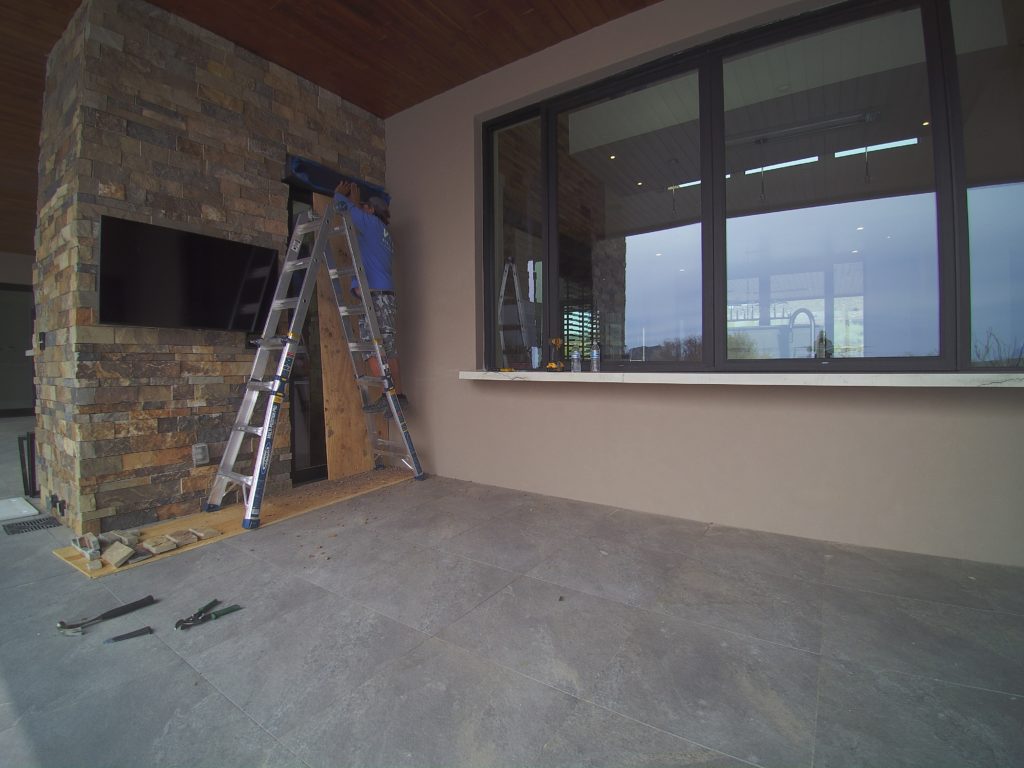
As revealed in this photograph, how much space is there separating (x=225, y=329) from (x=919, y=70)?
4049 mm

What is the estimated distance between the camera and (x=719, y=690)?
1336 mm

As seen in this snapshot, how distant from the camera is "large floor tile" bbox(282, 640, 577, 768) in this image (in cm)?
112

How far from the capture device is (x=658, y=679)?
139cm

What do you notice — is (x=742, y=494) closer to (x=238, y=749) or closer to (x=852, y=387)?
(x=852, y=387)

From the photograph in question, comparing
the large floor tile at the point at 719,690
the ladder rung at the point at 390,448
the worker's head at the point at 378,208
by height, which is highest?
the worker's head at the point at 378,208

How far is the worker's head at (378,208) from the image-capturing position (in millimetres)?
3540

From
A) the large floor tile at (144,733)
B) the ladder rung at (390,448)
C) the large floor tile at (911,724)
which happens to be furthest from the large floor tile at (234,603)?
the large floor tile at (911,724)

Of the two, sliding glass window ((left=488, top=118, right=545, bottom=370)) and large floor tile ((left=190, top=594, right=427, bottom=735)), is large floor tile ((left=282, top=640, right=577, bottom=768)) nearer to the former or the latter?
large floor tile ((left=190, top=594, right=427, bottom=735))

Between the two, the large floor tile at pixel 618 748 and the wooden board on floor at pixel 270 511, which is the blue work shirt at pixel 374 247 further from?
the large floor tile at pixel 618 748

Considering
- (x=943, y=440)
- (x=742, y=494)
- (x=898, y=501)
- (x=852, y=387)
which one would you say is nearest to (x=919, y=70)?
(x=852, y=387)

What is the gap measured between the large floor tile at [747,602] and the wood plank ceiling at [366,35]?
3.15 metres

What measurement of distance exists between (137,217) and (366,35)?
1784mm

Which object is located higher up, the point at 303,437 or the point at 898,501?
the point at 303,437

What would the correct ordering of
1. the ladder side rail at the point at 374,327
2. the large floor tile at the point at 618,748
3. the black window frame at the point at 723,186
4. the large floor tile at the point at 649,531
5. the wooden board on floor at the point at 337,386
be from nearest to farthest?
the large floor tile at the point at 618,748 < the black window frame at the point at 723,186 < the large floor tile at the point at 649,531 < the ladder side rail at the point at 374,327 < the wooden board on floor at the point at 337,386
